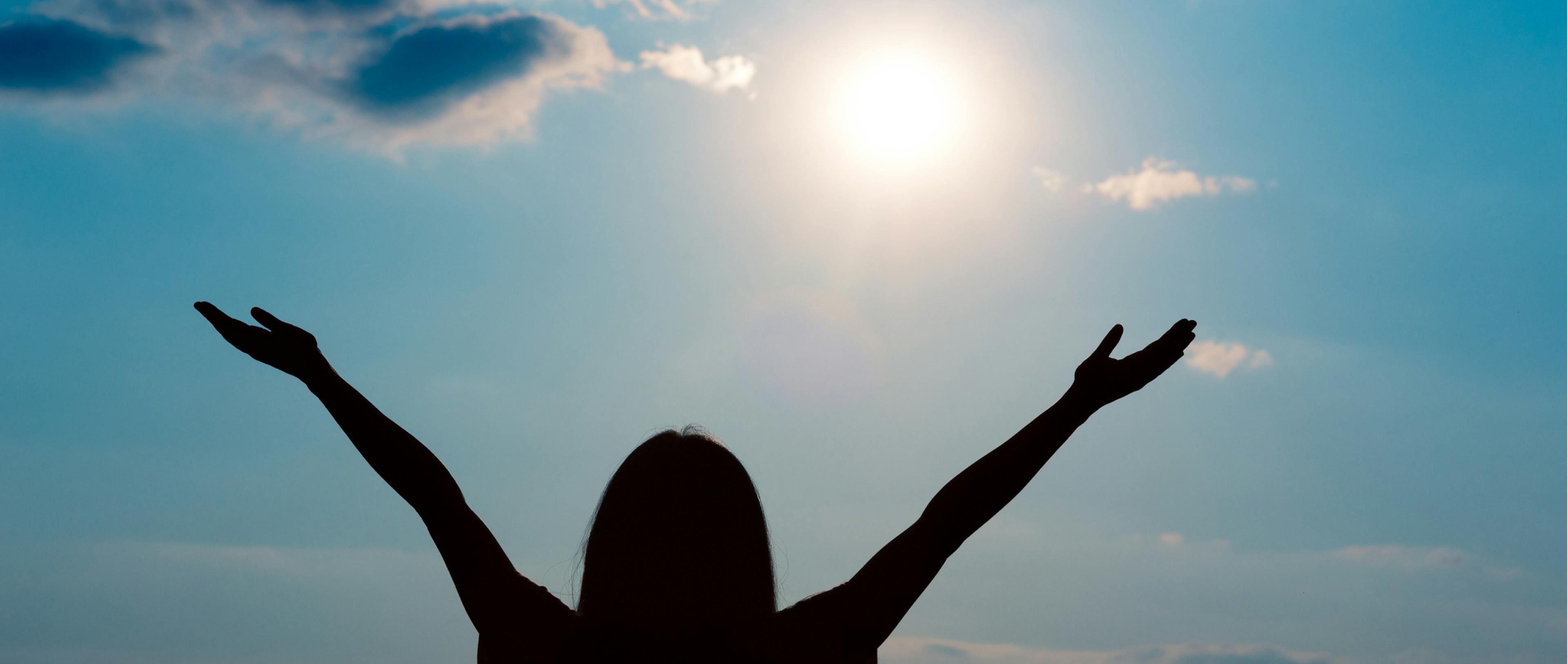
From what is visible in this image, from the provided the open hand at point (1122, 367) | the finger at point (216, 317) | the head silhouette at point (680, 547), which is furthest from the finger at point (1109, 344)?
the finger at point (216, 317)

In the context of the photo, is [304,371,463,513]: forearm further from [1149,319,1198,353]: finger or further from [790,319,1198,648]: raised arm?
[1149,319,1198,353]: finger

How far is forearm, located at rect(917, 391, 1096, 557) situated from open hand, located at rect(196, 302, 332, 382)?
3.19m

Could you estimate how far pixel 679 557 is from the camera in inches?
213

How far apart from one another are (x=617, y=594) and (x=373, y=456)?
4.60ft

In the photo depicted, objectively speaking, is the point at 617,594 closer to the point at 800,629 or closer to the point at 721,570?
the point at 721,570

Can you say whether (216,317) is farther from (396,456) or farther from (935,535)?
(935,535)

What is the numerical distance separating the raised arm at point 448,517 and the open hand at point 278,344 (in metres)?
0.19

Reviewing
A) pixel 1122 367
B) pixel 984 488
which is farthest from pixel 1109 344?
pixel 984 488

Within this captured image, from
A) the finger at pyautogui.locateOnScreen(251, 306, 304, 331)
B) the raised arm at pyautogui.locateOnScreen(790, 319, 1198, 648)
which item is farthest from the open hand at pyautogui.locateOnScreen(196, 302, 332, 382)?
the raised arm at pyautogui.locateOnScreen(790, 319, 1198, 648)

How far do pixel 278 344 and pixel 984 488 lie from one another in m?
3.75

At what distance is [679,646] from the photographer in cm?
520

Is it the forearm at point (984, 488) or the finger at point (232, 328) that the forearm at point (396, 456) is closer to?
the finger at point (232, 328)

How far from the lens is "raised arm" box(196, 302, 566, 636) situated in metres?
5.39

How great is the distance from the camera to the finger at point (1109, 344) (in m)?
6.12
